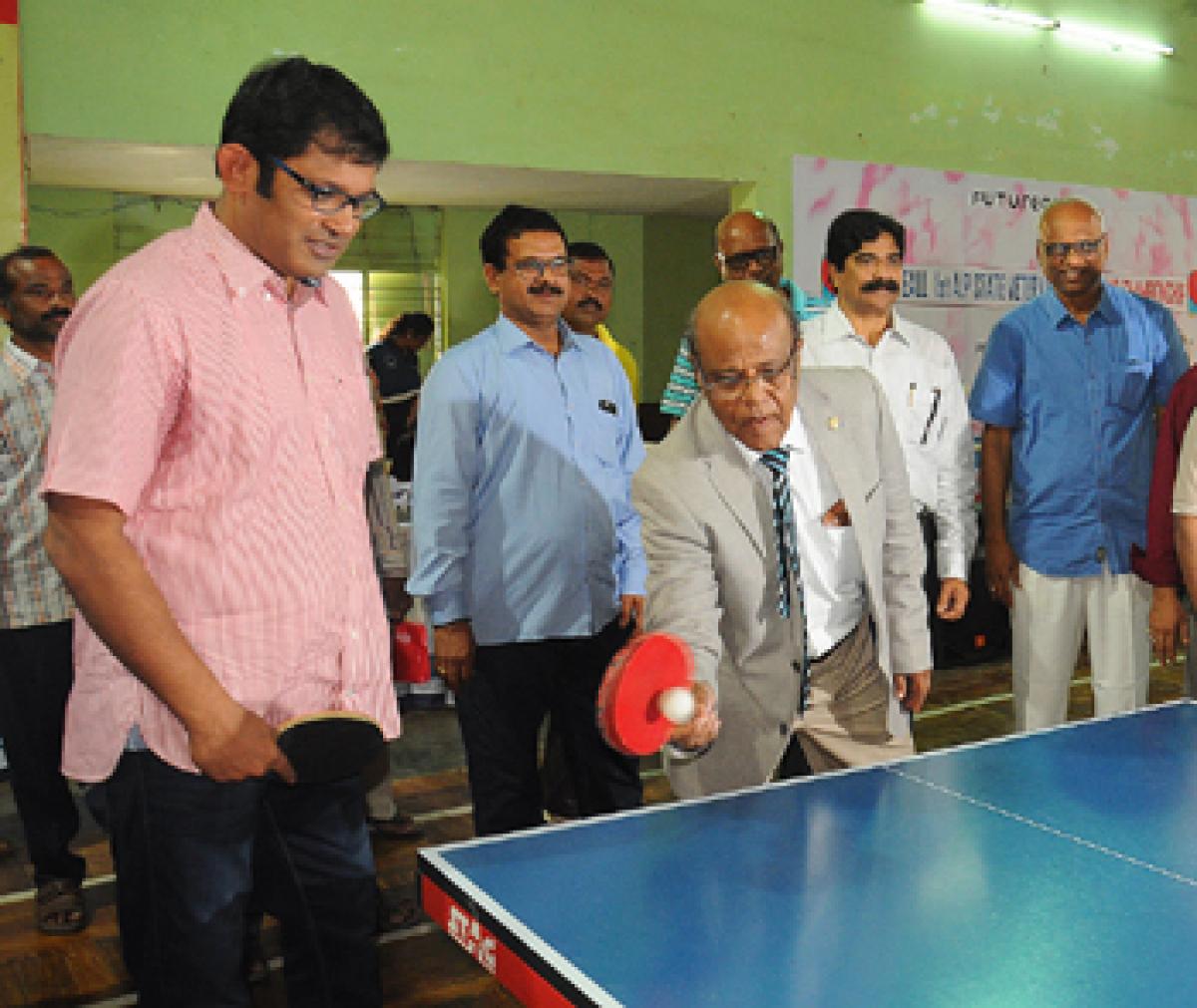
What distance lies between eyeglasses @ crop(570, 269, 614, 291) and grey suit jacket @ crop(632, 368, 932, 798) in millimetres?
1949

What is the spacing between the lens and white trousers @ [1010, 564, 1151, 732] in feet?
11.8

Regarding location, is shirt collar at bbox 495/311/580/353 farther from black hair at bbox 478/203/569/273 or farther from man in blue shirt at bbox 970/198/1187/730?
man in blue shirt at bbox 970/198/1187/730

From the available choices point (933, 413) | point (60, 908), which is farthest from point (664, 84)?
point (60, 908)

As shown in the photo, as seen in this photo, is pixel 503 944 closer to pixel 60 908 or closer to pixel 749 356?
pixel 749 356

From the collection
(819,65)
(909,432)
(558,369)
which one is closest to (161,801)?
(558,369)

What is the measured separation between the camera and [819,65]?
6273 mm

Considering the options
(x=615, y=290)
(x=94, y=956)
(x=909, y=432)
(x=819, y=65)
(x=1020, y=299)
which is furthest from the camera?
(x=615, y=290)

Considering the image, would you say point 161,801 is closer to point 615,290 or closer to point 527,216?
point 527,216

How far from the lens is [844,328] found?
11.7 ft

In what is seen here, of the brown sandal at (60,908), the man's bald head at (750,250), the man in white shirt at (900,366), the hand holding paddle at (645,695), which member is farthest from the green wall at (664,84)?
the hand holding paddle at (645,695)

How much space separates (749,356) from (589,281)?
2209mm

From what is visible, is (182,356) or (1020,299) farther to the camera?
(1020,299)

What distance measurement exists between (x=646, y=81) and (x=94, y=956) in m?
4.24

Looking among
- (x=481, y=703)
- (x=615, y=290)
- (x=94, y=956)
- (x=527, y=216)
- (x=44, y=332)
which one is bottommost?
(x=94, y=956)
